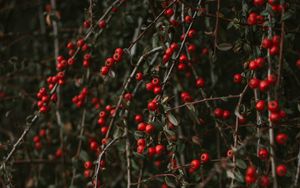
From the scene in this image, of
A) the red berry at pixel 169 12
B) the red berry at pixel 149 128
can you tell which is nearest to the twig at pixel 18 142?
the red berry at pixel 149 128

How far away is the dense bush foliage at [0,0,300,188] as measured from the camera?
135 centimetres

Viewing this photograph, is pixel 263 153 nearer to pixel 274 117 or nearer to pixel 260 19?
pixel 274 117

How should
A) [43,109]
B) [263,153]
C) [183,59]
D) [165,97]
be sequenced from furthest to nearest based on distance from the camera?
[43,109] → [183,59] → [165,97] → [263,153]

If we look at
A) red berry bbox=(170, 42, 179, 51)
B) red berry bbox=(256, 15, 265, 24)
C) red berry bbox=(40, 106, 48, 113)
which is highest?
red berry bbox=(256, 15, 265, 24)

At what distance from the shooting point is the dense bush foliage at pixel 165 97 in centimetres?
135

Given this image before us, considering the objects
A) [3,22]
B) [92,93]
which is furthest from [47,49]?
[92,93]

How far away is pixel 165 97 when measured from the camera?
4.98ft

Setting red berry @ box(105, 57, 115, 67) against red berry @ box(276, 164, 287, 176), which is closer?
red berry @ box(276, 164, 287, 176)

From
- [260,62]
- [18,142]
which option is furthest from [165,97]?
[18,142]

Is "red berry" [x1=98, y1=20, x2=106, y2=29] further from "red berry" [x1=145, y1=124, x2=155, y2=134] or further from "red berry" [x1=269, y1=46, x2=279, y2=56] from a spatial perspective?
"red berry" [x1=269, y1=46, x2=279, y2=56]

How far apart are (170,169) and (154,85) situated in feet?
1.03

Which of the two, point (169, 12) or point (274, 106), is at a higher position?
point (169, 12)

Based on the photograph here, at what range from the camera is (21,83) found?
9.06 feet

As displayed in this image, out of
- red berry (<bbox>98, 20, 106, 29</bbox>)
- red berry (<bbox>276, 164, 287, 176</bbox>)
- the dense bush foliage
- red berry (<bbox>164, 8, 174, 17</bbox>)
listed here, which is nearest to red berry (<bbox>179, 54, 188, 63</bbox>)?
the dense bush foliage
